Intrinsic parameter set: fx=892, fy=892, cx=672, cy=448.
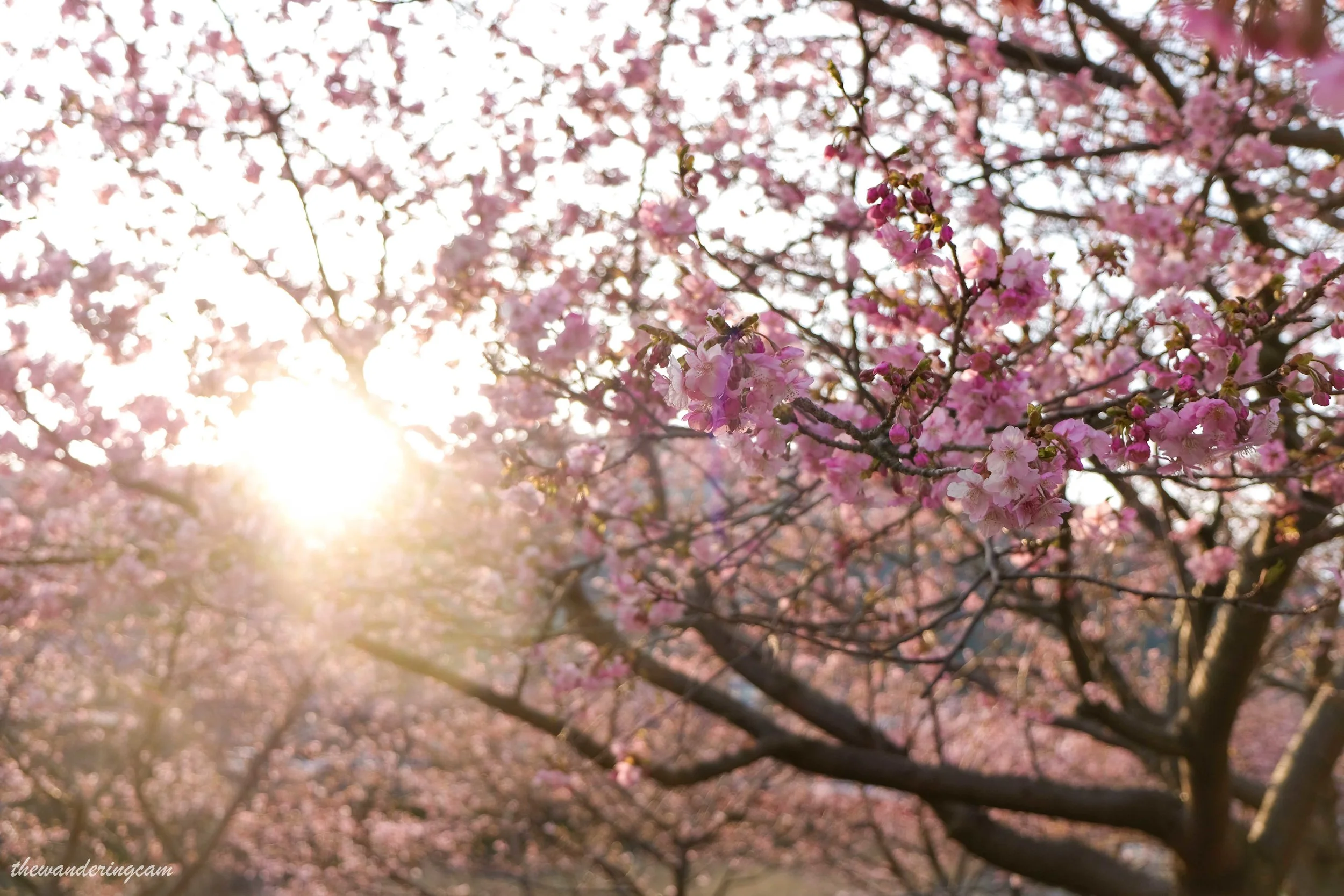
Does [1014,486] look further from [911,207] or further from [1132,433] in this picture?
[911,207]

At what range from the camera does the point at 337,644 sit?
675 centimetres

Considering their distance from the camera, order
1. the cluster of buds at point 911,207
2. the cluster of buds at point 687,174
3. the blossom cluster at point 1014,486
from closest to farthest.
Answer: the blossom cluster at point 1014,486
the cluster of buds at point 911,207
the cluster of buds at point 687,174

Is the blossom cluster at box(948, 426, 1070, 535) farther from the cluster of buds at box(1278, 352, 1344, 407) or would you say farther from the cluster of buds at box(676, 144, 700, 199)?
the cluster of buds at box(676, 144, 700, 199)

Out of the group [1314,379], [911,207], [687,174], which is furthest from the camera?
[687,174]

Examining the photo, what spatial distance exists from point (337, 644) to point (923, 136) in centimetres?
551

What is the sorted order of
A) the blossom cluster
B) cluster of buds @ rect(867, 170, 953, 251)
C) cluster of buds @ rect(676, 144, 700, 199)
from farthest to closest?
1. cluster of buds @ rect(676, 144, 700, 199)
2. cluster of buds @ rect(867, 170, 953, 251)
3. the blossom cluster

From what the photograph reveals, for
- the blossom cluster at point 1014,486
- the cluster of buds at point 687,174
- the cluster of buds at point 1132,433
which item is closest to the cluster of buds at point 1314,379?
the cluster of buds at point 1132,433

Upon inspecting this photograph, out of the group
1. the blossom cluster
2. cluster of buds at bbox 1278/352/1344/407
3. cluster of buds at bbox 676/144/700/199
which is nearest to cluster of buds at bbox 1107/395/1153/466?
the blossom cluster

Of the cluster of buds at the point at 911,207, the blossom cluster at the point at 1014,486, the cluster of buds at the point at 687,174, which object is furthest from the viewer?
the cluster of buds at the point at 687,174

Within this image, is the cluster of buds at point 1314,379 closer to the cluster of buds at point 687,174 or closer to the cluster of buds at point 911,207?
the cluster of buds at point 911,207

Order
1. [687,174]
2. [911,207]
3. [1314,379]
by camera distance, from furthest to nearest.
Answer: [687,174] < [911,207] < [1314,379]

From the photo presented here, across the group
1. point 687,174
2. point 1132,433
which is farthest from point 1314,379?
point 687,174

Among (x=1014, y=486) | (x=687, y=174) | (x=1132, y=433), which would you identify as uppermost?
(x=687, y=174)

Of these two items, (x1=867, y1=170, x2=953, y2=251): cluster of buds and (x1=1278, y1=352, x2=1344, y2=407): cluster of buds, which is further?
(x1=867, y1=170, x2=953, y2=251): cluster of buds
